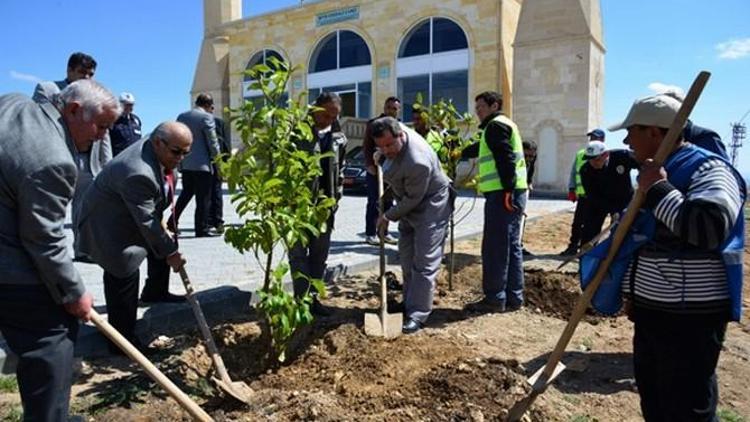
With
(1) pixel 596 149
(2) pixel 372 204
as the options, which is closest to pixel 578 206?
(1) pixel 596 149

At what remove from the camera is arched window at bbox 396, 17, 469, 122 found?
22672mm

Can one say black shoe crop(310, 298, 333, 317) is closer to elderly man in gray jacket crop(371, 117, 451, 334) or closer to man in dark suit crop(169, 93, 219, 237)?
elderly man in gray jacket crop(371, 117, 451, 334)

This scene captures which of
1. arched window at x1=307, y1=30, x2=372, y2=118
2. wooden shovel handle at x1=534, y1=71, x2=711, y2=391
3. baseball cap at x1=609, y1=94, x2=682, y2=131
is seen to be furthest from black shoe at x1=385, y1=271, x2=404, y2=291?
arched window at x1=307, y1=30, x2=372, y2=118

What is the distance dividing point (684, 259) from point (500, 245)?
2.60m

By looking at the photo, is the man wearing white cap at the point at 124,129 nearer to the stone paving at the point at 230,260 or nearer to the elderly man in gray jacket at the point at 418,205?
the stone paving at the point at 230,260

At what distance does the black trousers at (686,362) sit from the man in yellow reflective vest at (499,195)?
2444 millimetres

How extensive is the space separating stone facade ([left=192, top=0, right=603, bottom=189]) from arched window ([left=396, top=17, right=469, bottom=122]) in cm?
29

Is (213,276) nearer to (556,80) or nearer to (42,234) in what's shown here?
(42,234)

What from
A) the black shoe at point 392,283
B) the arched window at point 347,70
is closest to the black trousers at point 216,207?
the black shoe at point 392,283

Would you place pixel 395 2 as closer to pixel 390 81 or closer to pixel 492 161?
pixel 390 81

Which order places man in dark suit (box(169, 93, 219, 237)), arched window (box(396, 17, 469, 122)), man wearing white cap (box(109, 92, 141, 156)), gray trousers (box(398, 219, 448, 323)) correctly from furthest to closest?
arched window (box(396, 17, 469, 122)) < man in dark suit (box(169, 93, 219, 237)) < man wearing white cap (box(109, 92, 141, 156)) < gray trousers (box(398, 219, 448, 323))

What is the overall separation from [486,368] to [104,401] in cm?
216

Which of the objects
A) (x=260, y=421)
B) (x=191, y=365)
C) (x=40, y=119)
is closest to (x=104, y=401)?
(x=191, y=365)

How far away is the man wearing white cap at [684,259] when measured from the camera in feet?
6.61
